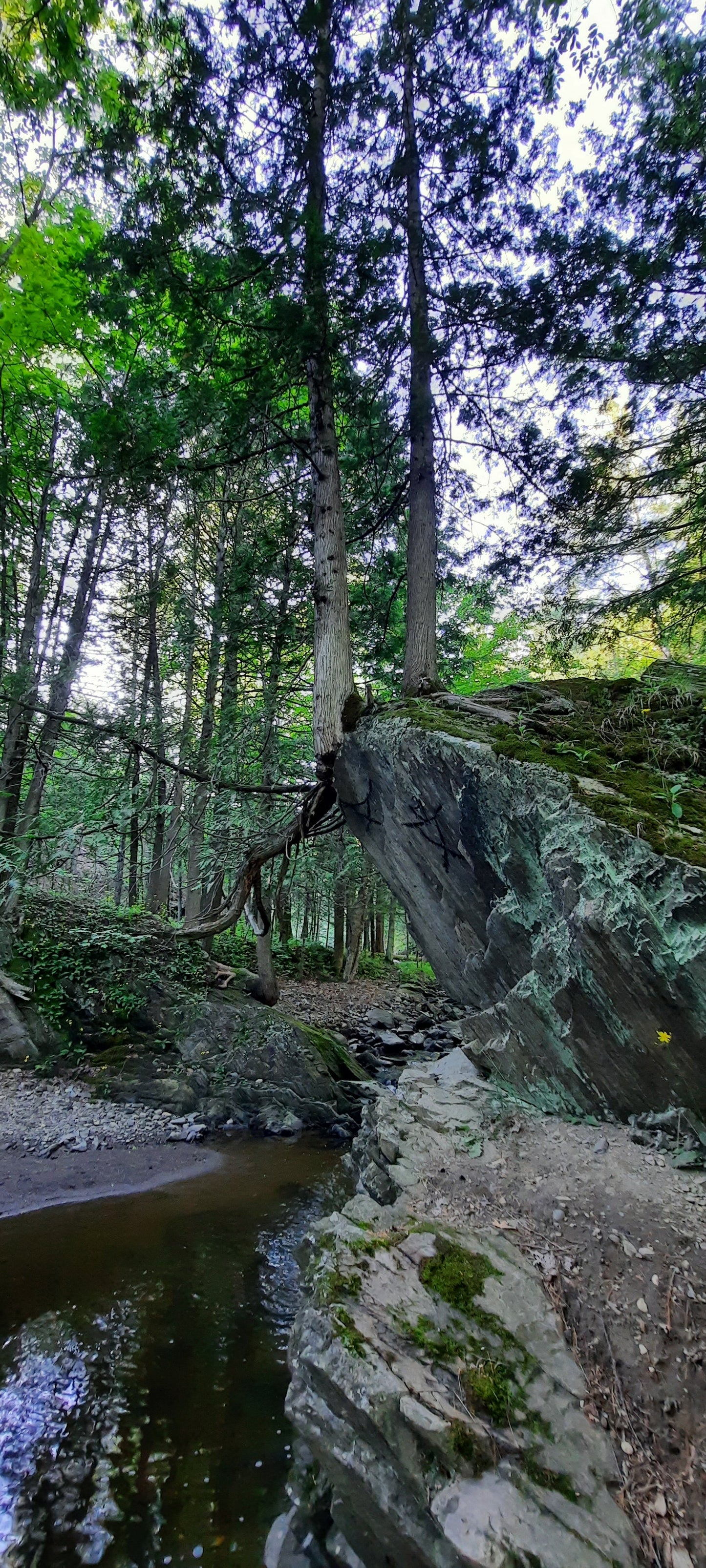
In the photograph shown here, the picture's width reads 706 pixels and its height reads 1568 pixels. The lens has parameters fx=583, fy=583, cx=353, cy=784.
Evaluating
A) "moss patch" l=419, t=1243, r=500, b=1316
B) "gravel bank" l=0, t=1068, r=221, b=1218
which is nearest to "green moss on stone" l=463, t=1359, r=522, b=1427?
"moss patch" l=419, t=1243, r=500, b=1316

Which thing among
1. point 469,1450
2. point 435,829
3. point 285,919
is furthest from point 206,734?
point 285,919

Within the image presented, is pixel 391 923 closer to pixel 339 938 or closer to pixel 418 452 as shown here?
pixel 339 938

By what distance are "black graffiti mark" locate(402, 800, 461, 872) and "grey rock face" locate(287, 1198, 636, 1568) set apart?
2980mm

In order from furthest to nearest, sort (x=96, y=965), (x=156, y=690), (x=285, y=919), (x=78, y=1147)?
(x=285, y=919) → (x=156, y=690) → (x=96, y=965) → (x=78, y=1147)

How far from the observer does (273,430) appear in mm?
8789

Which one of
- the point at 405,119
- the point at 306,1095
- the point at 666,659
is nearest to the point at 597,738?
the point at 666,659

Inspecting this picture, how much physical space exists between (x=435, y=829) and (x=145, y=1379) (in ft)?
14.7

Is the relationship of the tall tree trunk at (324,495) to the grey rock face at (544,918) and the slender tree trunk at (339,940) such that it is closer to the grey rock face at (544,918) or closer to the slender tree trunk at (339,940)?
the grey rock face at (544,918)

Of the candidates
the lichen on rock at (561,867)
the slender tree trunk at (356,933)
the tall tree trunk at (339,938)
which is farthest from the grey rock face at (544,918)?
the tall tree trunk at (339,938)

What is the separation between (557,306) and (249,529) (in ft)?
19.8

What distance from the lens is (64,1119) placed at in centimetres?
773

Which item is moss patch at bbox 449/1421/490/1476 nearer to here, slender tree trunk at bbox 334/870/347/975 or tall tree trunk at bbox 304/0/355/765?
tall tree trunk at bbox 304/0/355/765

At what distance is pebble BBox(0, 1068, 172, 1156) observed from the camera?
7273mm

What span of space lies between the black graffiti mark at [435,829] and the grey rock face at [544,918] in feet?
0.05
